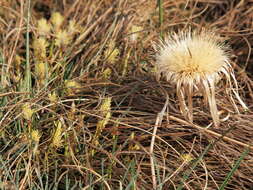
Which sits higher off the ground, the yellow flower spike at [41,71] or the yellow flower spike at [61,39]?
the yellow flower spike at [61,39]

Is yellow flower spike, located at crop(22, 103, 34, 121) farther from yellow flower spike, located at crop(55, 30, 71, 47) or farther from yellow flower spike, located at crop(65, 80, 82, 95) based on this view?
yellow flower spike, located at crop(55, 30, 71, 47)

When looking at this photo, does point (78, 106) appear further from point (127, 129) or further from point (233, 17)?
point (233, 17)

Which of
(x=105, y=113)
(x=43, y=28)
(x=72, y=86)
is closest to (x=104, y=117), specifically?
(x=105, y=113)

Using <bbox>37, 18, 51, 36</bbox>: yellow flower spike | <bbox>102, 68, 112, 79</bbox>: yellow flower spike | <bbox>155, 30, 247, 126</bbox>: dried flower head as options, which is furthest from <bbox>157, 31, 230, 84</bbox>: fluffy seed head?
<bbox>37, 18, 51, 36</bbox>: yellow flower spike

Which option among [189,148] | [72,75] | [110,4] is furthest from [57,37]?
[189,148]

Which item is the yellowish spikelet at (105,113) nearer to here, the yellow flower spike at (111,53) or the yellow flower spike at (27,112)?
the yellow flower spike at (27,112)

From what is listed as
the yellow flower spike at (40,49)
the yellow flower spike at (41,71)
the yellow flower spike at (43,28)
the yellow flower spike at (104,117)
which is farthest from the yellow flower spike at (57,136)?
the yellow flower spike at (43,28)
